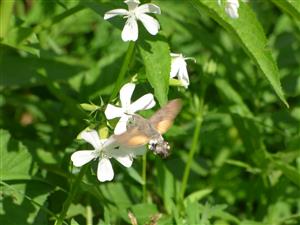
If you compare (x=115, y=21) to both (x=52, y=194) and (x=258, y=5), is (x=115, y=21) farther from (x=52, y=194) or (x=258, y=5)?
(x=258, y=5)

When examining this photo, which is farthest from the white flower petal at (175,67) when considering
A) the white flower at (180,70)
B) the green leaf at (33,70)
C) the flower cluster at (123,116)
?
the green leaf at (33,70)

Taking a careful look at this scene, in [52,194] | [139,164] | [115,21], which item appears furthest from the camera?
[139,164]

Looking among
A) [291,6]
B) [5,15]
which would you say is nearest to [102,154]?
[291,6]

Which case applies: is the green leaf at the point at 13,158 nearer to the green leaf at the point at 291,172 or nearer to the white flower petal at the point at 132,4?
the white flower petal at the point at 132,4

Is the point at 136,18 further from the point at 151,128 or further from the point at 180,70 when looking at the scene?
the point at 151,128

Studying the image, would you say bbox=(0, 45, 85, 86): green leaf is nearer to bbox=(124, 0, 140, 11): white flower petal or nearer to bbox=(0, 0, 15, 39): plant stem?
bbox=(0, 0, 15, 39): plant stem

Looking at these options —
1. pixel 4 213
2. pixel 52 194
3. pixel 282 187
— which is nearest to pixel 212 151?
pixel 282 187

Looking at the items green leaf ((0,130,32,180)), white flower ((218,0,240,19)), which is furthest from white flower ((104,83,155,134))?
green leaf ((0,130,32,180))

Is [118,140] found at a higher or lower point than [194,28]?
higher
